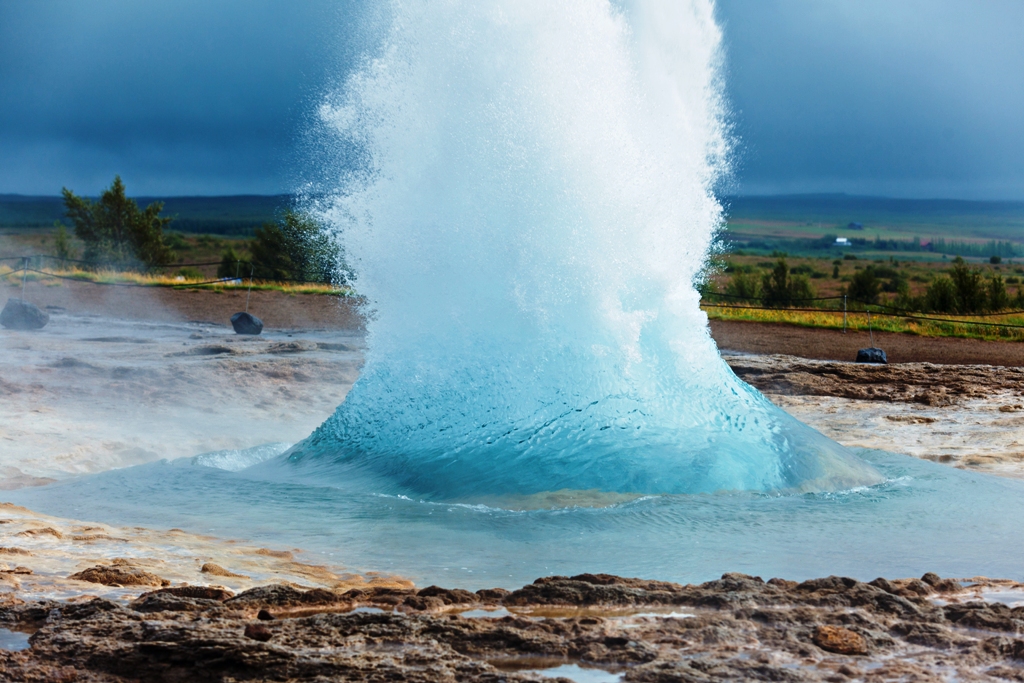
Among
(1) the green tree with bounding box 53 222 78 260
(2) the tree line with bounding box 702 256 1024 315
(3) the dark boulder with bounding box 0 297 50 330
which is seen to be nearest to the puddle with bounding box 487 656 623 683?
(3) the dark boulder with bounding box 0 297 50 330

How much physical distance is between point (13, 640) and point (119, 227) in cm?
5830

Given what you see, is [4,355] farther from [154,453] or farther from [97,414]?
[154,453]

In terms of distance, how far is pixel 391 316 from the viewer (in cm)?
656

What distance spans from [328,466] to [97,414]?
3368 mm

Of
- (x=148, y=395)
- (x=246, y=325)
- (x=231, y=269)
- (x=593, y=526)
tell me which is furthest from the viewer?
(x=231, y=269)

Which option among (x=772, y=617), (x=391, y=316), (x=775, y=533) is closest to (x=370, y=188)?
(x=391, y=316)

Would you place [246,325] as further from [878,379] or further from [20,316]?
→ [878,379]

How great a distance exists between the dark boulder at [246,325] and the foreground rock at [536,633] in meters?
13.1

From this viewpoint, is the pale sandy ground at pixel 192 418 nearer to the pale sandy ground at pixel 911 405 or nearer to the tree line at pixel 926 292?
the pale sandy ground at pixel 911 405

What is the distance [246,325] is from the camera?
53.2ft

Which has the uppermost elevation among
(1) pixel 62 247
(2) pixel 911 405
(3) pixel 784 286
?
(1) pixel 62 247

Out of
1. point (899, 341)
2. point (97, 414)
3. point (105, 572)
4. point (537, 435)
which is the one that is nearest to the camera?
point (105, 572)

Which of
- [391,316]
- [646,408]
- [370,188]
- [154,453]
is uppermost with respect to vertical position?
[370,188]

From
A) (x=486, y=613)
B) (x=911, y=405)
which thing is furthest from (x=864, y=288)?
(x=486, y=613)
